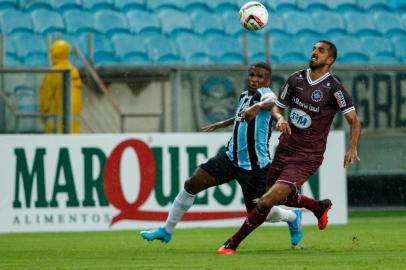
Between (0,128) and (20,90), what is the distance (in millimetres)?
572

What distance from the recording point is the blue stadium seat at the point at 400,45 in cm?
2009

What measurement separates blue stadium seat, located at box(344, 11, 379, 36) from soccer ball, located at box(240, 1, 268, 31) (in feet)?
32.0

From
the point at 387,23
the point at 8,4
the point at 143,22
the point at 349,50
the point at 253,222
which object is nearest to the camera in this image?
the point at 253,222

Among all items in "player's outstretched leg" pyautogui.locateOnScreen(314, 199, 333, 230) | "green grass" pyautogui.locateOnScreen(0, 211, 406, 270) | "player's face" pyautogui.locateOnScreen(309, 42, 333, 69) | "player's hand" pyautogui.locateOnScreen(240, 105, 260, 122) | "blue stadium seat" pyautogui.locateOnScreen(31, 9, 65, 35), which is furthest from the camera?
"blue stadium seat" pyautogui.locateOnScreen(31, 9, 65, 35)

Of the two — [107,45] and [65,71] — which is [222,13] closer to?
[107,45]

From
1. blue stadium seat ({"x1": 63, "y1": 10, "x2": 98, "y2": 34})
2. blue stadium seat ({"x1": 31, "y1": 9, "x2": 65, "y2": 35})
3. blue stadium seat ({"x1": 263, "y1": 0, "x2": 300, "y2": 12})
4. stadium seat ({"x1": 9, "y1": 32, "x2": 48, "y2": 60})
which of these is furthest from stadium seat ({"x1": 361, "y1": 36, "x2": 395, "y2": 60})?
stadium seat ({"x1": 9, "y1": 32, "x2": 48, "y2": 60})

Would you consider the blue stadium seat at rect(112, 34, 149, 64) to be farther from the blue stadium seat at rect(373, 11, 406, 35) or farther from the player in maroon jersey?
the player in maroon jersey

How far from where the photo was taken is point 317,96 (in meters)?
10.1

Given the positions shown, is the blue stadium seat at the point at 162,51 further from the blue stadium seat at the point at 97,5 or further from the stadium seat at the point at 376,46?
the stadium seat at the point at 376,46

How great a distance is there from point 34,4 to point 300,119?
9.76m

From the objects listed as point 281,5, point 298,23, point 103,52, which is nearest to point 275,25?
point 298,23

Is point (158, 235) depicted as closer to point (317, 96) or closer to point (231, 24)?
point (317, 96)

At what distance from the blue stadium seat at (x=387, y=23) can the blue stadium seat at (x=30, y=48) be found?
6629 millimetres

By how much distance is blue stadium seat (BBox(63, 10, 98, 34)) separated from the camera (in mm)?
18625
